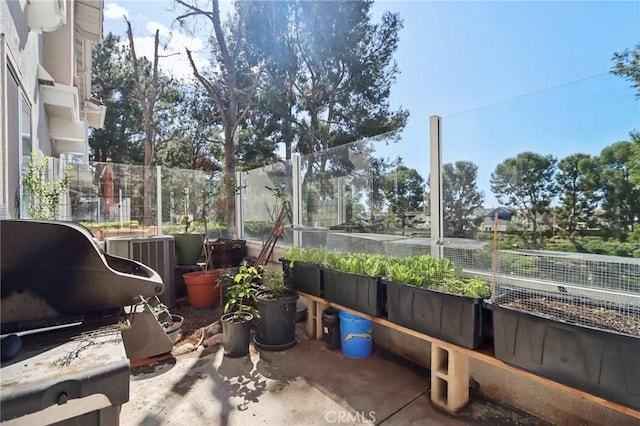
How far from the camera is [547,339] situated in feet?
5.33

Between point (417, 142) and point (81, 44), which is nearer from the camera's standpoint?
point (417, 142)

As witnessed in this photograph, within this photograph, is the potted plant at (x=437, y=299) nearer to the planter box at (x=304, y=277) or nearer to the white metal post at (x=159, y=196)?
the planter box at (x=304, y=277)

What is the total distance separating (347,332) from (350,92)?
8.03m

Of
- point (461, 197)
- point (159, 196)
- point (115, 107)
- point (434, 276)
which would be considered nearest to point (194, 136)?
point (115, 107)

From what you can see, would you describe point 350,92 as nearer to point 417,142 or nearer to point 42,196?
point 417,142

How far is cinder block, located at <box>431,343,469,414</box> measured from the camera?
6.94 ft

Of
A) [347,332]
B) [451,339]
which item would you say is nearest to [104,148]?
[347,332]

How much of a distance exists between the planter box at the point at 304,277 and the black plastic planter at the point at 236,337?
65cm

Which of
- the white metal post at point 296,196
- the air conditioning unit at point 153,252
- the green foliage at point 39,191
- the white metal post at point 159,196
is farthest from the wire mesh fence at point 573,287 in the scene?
the white metal post at point 159,196

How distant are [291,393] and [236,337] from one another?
2.77 ft

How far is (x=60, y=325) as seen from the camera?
1.17 meters

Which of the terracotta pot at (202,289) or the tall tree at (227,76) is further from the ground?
the tall tree at (227,76)

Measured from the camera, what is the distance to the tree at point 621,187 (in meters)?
1.92

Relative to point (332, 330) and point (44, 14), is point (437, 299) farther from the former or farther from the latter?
point (44, 14)
